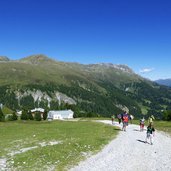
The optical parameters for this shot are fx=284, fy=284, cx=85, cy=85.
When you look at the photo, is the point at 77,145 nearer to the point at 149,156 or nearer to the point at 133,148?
the point at 133,148

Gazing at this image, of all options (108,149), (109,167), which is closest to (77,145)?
(108,149)

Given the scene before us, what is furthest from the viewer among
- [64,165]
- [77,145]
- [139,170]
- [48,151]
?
[77,145]

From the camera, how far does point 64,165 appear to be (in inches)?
972

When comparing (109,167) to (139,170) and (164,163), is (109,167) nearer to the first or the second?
(139,170)

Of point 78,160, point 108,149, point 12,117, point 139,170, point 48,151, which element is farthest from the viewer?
point 12,117

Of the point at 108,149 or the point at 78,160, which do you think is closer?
the point at 78,160

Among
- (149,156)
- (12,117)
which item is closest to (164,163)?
(149,156)

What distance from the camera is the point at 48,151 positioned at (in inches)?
1209

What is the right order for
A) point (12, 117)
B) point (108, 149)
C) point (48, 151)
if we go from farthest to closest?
point (12, 117) < point (108, 149) < point (48, 151)

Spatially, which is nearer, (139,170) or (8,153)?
(139,170)

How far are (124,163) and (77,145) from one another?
10.8 metres

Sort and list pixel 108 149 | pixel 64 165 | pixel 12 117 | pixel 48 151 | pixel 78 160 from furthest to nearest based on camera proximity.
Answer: pixel 12 117 < pixel 108 149 < pixel 48 151 < pixel 78 160 < pixel 64 165

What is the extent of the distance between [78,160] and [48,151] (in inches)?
203

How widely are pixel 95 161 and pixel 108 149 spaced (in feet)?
22.7
